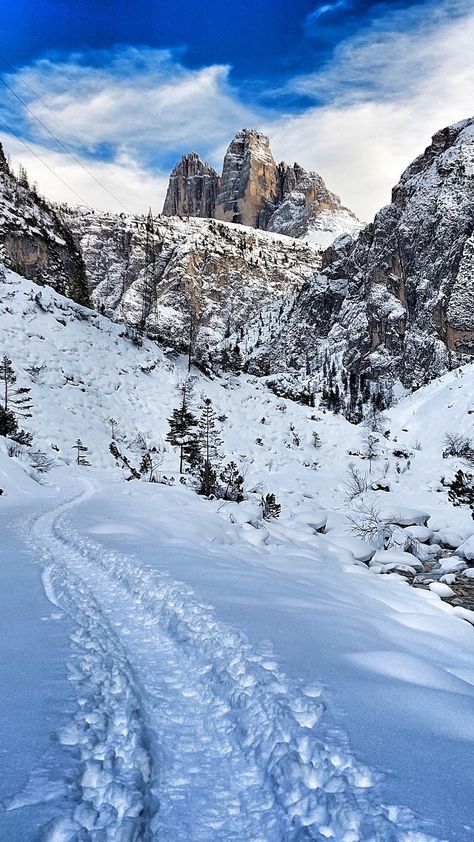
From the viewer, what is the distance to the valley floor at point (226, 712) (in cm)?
171

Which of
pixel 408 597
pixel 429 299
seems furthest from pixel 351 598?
pixel 429 299

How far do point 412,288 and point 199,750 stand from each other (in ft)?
417

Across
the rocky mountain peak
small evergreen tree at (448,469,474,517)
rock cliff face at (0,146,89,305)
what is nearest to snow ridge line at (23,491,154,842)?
small evergreen tree at (448,469,474,517)

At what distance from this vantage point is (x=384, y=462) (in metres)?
27.5

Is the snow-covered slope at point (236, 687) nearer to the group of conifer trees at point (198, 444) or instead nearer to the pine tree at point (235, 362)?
the group of conifer trees at point (198, 444)

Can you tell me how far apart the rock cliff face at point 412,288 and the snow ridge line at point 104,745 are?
97.6m

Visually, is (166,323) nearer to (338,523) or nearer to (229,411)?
(229,411)

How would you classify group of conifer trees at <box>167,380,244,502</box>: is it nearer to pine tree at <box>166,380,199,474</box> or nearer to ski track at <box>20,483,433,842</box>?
pine tree at <box>166,380,199,474</box>

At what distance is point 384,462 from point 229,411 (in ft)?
34.9

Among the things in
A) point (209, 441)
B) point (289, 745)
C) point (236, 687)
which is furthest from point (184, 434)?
point (289, 745)

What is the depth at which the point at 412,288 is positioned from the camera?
11588 cm

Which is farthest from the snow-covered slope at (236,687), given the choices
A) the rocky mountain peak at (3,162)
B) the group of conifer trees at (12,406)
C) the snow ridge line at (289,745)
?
the rocky mountain peak at (3,162)

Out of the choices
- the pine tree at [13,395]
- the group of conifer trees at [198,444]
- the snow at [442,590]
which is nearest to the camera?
the snow at [442,590]

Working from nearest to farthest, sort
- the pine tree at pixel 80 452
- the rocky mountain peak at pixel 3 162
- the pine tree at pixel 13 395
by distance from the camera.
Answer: the pine tree at pixel 80 452 → the pine tree at pixel 13 395 → the rocky mountain peak at pixel 3 162
